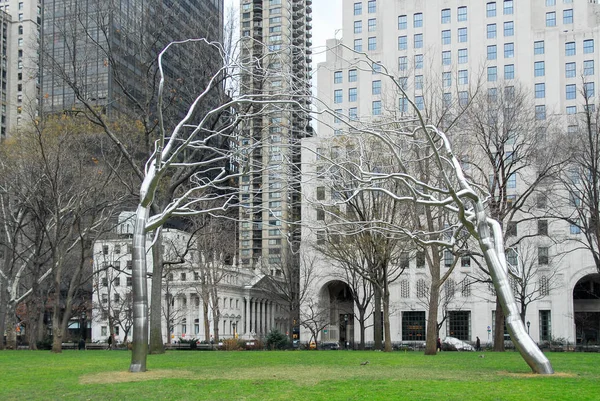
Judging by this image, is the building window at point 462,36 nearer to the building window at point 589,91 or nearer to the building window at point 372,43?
the building window at point 372,43

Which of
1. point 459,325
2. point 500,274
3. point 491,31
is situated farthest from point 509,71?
point 500,274

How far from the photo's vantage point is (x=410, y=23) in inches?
3625

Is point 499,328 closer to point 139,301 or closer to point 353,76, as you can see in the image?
point 139,301

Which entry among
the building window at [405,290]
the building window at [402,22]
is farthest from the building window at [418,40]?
the building window at [405,290]

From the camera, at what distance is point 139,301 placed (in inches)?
739

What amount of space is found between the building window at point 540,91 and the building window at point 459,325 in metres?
28.0

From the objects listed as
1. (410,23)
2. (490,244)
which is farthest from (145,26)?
(410,23)

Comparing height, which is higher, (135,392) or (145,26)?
(145,26)

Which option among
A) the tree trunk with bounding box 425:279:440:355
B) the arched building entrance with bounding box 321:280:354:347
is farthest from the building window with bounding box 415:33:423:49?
the tree trunk with bounding box 425:279:440:355

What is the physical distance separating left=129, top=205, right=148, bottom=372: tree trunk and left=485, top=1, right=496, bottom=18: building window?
261ft

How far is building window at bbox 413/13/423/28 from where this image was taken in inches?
3612

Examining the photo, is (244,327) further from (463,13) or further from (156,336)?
(156,336)

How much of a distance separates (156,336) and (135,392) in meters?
15.8

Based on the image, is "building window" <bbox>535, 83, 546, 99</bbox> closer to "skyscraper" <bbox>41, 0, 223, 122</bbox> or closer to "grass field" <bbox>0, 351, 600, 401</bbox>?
"skyscraper" <bbox>41, 0, 223, 122</bbox>
